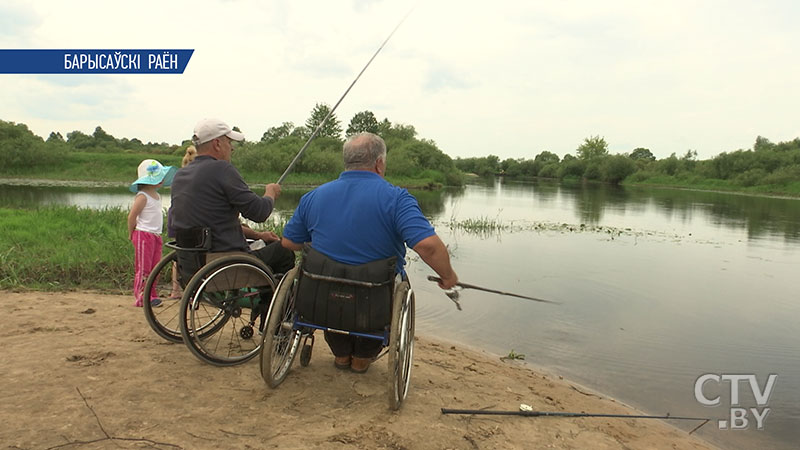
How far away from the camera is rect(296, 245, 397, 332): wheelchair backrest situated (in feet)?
8.29

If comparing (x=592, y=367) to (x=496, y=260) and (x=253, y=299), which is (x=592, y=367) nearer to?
(x=253, y=299)

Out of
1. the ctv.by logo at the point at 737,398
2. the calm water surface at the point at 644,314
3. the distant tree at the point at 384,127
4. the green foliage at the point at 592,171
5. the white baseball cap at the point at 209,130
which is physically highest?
the distant tree at the point at 384,127

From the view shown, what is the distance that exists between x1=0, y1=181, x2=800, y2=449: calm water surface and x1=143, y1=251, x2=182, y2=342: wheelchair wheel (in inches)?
93.0

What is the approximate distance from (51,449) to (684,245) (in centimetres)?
1476

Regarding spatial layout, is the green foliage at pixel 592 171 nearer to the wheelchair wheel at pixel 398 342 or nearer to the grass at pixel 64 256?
the grass at pixel 64 256

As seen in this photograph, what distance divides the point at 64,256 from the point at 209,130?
4.20m

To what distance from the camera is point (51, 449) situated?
2.00 meters

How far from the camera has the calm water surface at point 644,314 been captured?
4660mm

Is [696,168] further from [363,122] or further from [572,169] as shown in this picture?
[363,122]

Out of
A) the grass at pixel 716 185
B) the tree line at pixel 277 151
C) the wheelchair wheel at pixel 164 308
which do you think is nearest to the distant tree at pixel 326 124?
the tree line at pixel 277 151

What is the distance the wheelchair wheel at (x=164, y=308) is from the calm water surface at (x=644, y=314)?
7.75 ft

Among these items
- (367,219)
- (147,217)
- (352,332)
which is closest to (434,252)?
(367,219)

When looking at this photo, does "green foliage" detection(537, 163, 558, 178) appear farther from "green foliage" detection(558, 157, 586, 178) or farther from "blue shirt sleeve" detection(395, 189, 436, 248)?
"blue shirt sleeve" detection(395, 189, 436, 248)

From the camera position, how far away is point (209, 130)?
3.12 m
